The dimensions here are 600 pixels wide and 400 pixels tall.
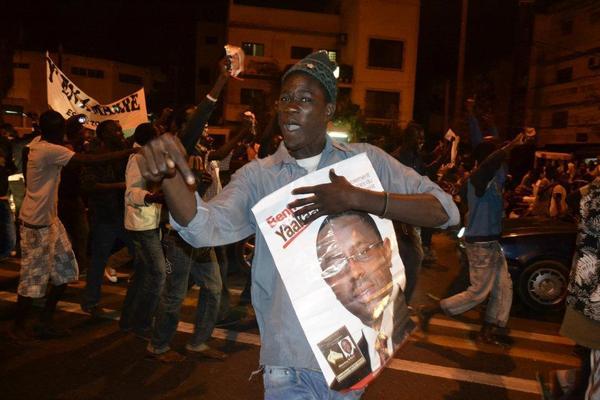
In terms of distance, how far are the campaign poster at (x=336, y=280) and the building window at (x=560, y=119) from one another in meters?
32.8

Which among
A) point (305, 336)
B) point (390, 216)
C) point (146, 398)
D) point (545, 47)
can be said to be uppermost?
point (545, 47)

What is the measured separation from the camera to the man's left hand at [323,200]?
6.69 feet

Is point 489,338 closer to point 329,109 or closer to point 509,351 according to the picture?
point 509,351

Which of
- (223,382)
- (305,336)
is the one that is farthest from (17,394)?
(305,336)

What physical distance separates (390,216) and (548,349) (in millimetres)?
4820

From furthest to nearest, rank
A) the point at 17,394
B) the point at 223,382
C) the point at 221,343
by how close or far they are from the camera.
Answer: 1. the point at 221,343
2. the point at 223,382
3. the point at 17,394

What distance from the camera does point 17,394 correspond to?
4.35 m

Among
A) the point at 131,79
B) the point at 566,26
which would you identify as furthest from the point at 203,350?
the point at 131,79

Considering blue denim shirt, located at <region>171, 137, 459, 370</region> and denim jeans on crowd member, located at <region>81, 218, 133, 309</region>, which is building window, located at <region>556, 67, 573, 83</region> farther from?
blue denim shirt, located at <region>171, 137, 459, 370</region>

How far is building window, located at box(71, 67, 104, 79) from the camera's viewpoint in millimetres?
45281

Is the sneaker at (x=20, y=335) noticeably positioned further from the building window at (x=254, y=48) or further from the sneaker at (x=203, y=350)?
the building window at (x=254, y=48)

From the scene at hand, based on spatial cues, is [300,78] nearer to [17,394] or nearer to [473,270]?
[17,394]

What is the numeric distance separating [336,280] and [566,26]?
34.7m

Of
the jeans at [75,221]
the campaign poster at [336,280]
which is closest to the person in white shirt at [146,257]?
the jeans at [75,221]
